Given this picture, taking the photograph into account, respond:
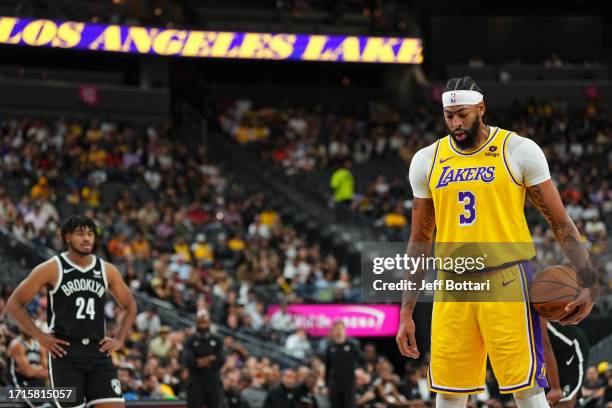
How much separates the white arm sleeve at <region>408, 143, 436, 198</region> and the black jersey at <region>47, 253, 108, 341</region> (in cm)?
305

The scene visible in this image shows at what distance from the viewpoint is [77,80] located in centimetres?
3266

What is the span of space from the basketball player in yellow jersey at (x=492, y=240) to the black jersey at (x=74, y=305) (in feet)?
10.2

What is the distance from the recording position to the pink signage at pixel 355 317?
2038 centimetres

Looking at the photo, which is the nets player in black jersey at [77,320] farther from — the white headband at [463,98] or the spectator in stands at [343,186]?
the spectator in stands at [343,186]

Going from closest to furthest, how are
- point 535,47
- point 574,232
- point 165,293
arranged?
1. point 574,232
2. point 165,293
3. point 535,47

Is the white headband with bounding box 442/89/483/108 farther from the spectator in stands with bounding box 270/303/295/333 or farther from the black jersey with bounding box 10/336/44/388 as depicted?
the spectator in stands with bounding box 270/303/295/333

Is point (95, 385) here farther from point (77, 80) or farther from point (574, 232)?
point (77, 80)

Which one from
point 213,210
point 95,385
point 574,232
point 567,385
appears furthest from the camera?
point 213,210

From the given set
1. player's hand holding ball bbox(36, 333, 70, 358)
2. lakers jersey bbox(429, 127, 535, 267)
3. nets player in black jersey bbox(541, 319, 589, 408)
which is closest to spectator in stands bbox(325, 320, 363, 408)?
nets player in black jersey bbox(541, 319, 589, 408)

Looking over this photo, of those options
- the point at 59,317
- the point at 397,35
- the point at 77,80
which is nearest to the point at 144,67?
the point at 77,80

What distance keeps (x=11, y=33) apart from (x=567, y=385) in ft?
73.6

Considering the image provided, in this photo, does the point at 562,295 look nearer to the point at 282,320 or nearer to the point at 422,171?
the point at 422,171

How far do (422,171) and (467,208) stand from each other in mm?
401

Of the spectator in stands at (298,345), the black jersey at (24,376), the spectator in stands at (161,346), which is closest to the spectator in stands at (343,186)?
the spectator in stands at (298,345)
